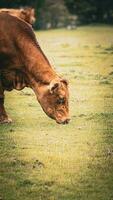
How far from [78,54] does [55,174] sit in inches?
849

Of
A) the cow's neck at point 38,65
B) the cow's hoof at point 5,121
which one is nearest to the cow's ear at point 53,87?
the cow's neck at point 38,65

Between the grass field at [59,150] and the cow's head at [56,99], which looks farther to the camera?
the cow's head at [56,99]

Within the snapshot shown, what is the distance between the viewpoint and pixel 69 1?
67062 millimetres

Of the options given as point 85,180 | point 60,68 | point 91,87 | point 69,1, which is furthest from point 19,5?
point 85,180

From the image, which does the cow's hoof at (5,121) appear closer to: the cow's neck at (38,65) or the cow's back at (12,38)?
the cow's back at (12,38)

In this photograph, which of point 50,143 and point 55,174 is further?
point 50,143

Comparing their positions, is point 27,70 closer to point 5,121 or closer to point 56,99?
point 56,99

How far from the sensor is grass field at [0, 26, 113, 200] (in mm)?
8625

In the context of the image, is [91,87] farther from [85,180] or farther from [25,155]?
[85,180]

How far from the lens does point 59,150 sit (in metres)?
10.9

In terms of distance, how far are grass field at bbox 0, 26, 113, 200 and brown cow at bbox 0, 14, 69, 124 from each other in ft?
2.29

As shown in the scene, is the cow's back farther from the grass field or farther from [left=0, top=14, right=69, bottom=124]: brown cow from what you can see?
the grass field

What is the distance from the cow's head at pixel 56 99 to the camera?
1104 centimetres

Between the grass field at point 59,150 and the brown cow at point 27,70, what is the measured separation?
698mm
